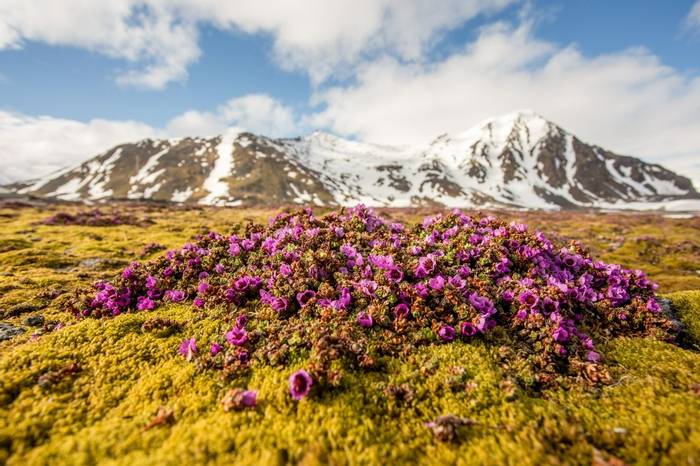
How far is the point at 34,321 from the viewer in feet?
22.5

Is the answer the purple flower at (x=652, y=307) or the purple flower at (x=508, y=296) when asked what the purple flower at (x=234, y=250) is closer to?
the purple flower at (x=508, y=296)

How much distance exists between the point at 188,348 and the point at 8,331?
13.2ft

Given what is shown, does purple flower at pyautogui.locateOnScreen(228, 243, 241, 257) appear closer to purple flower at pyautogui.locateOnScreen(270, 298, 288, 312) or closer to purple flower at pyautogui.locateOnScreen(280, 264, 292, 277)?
purple flower at pyautogui.locateOnScreen(280, 264, 292, 277)

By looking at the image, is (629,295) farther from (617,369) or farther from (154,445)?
(154,445)

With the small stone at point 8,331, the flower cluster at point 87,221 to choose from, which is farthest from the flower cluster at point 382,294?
the flower cluster at point 87,221

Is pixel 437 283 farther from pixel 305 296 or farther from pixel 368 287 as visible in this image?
pixel 305 296

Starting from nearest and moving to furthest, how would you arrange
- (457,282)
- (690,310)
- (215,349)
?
(215,349) → (457,282) → (690,310)

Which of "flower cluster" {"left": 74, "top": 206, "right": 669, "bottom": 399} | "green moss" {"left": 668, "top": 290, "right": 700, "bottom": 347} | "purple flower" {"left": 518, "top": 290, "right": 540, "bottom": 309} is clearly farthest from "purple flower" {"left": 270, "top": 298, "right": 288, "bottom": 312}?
"green moss" {"left": 668, "top": 290, "right": 700, "bottom": 347}

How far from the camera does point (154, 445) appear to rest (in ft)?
11.9

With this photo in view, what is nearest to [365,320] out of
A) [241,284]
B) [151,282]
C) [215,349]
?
[215,349]

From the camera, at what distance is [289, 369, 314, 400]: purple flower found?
420cm

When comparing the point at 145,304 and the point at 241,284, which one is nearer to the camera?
the point at 241,284

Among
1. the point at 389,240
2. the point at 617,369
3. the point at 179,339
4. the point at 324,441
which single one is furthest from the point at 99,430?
the point at 617,369

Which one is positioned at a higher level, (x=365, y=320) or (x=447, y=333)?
(x=365, y=320)
